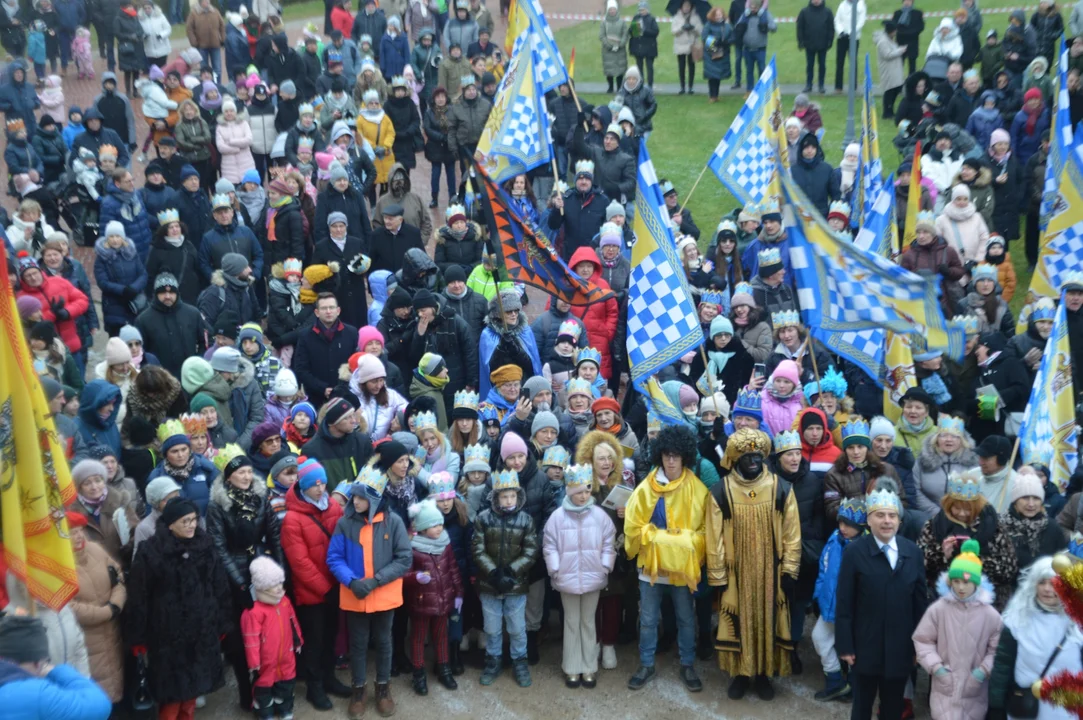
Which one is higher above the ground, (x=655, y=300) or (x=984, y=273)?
(x=984, y=273)

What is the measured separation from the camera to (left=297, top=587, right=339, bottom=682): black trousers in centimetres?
927

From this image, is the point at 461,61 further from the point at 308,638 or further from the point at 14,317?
the point at 14,317

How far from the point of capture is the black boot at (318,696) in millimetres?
9305

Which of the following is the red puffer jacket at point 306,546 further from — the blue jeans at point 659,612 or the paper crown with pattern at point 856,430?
the paper crown with pattern at point 856,430

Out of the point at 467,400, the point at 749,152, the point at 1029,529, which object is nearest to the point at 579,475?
the point at 467,400

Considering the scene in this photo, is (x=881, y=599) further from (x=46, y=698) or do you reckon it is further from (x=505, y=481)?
(x=46, y=698)

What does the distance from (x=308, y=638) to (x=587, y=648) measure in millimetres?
1956

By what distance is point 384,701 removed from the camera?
364 inches

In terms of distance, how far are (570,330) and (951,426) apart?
3546 mm

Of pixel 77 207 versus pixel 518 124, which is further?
pixel 77 207

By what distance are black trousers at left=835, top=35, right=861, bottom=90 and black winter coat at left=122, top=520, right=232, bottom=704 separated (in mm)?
18598

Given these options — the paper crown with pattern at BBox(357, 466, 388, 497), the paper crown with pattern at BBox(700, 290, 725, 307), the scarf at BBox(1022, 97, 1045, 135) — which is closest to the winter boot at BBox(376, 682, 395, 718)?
the paper crown with pattern at BBox(357, 466, 388, 497)

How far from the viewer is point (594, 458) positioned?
386 inches

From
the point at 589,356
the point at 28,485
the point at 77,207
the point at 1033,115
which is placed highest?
the point at 1033,115
